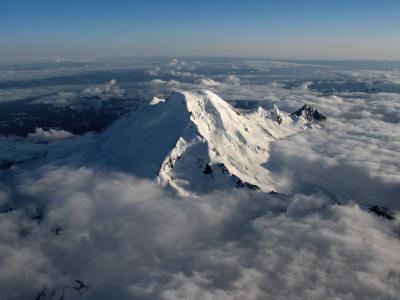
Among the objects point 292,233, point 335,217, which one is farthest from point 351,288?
point 335,217

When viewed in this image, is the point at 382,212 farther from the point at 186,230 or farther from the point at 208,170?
the point at 186,230

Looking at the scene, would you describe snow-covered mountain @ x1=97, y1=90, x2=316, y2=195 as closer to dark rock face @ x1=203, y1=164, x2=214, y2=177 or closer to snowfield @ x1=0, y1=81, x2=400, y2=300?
dark rock face @ x1=203, y1=164, x2=214, y2=177

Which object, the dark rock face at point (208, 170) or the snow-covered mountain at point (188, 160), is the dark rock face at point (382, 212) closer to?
the snow-covered mountain at point (188, 160)

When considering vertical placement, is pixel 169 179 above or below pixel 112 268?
above

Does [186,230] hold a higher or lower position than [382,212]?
lower

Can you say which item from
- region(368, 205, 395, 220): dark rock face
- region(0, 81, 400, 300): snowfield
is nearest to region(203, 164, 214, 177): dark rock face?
region(0, 81, 400, 300): snowfield

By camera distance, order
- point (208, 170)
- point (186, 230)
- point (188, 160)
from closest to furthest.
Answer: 1. point (186, 230)
2. point (208, 170)
3. point (188, 160)

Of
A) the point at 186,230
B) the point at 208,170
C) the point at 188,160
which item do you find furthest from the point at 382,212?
the point at 188,160

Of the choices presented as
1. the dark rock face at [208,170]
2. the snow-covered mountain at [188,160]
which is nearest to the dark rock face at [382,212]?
the snow-covered mountain at [188,160]

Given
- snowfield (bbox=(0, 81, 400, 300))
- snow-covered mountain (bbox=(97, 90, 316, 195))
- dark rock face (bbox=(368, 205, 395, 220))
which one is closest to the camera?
snowfield (bbox=(0, 81, 400, 300))

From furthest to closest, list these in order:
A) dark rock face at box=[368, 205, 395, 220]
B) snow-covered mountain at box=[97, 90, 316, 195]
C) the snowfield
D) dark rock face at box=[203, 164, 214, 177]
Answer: dark rock face at box=[203, 164, 214, 177]
snow-covered mountain at box=[97, 90, 316, 195]
dark rock face at box=[368, 205, 395, 220]
the snowfield

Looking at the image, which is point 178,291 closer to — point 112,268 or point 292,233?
point 112,268
